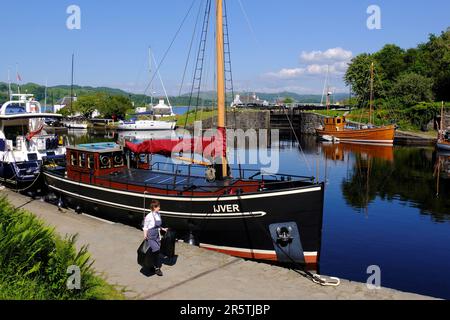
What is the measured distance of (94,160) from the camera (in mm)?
19406

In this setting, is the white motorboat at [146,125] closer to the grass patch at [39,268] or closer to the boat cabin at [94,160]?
the boat cabin at [94,160]

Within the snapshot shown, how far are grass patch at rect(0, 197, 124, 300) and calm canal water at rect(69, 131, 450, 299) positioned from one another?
24.7 ft

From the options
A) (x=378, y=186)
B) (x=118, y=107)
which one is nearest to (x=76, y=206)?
(x=378, y=186)

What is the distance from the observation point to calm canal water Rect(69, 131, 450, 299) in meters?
15.1

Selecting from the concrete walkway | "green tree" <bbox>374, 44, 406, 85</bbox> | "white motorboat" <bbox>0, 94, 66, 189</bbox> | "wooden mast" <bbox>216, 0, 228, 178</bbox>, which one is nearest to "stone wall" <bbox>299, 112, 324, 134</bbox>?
"green tree" <bbox>374, 44, 406, 85</bbox>

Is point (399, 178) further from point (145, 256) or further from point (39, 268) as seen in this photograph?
point (39, 268)

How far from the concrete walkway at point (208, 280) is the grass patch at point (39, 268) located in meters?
1.18

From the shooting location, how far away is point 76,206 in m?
20.6

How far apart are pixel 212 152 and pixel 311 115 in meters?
72.5

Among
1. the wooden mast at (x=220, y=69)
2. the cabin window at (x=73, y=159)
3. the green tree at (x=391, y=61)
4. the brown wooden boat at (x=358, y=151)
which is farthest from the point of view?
the green tree at (x=391, y=61)

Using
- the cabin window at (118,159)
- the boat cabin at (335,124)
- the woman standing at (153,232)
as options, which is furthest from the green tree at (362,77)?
the woman standing at (153,232)

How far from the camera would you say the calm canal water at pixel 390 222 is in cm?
1511

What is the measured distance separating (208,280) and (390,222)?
560 inches

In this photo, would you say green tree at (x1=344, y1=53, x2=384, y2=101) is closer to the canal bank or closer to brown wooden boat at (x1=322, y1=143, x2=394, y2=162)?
the canal bank
